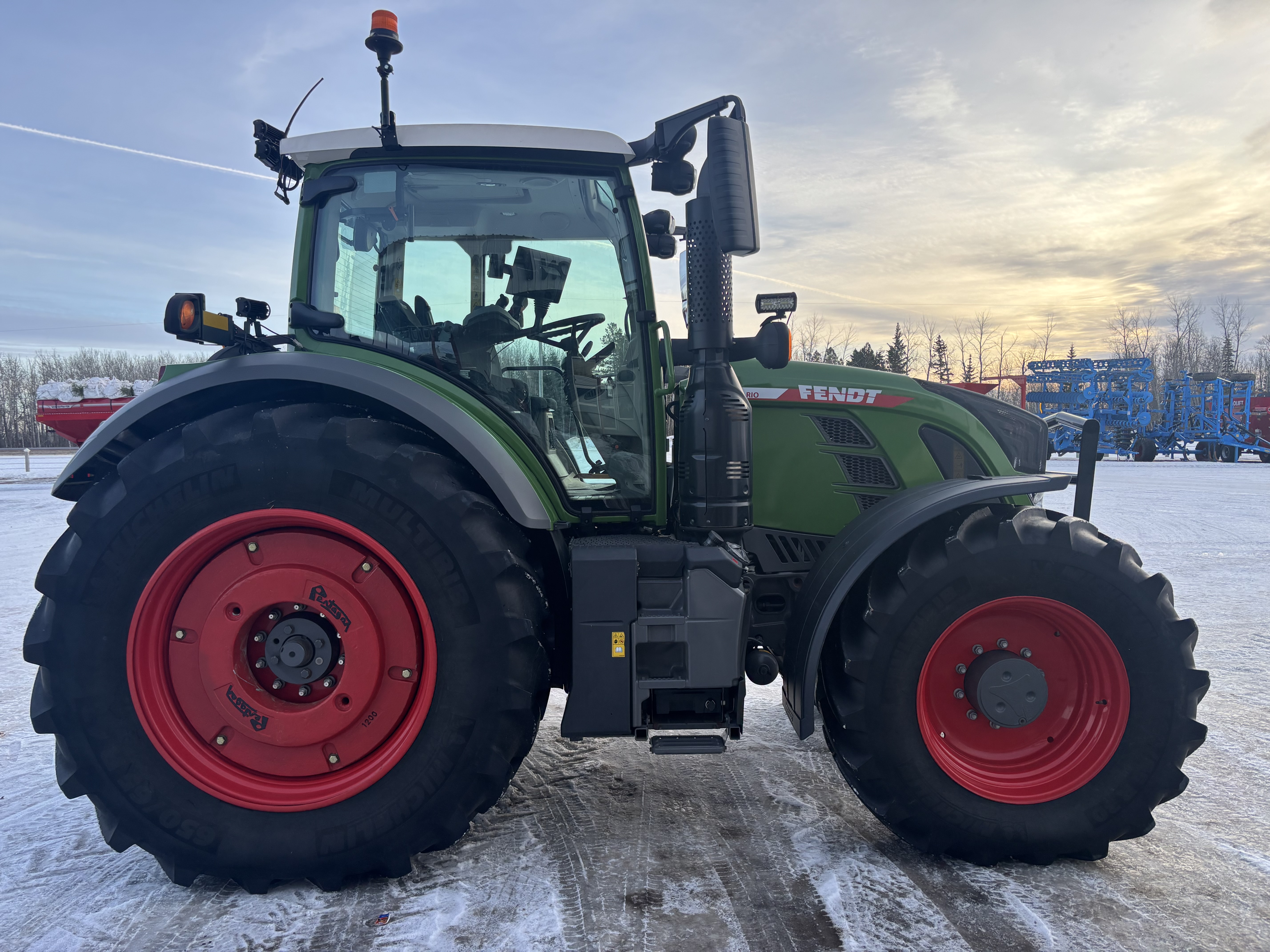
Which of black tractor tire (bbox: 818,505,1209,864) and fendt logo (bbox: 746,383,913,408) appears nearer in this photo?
black tractor tire (bbox: 818,505,1209,864)

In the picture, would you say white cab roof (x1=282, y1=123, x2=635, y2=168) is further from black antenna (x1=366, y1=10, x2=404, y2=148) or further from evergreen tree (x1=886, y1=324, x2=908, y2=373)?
evergreen tree (x1=886, y1=324, x2=908, y2=373)

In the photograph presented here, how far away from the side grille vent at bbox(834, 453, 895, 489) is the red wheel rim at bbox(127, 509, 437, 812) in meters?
1.75

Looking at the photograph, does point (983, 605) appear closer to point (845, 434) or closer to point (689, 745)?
point (845, 434)

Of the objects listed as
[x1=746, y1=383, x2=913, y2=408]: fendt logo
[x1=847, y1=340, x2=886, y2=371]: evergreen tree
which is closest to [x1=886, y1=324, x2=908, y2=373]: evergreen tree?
[x1=847, y1=340, x2=886, y2=371]: evergreen tree

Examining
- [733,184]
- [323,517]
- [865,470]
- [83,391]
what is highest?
[733,184]

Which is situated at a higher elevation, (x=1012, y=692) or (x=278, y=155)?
(x=278, y=155)

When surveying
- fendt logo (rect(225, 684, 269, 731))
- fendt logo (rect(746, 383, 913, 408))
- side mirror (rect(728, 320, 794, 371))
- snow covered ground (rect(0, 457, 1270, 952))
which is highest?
side mirror (rect(728, 320, 794, 371))

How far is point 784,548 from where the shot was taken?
9.90 feet

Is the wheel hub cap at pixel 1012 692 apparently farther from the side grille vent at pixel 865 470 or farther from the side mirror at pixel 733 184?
the side mirror at pixel 733 184

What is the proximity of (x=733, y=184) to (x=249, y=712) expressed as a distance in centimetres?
223

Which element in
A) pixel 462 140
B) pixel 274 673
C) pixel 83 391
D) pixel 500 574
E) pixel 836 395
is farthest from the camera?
pixel 83 391

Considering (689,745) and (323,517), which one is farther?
(689,745)

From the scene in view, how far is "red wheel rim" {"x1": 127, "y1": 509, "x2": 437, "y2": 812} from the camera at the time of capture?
2.28m

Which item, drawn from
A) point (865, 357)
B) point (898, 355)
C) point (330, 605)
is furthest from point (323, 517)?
point (898, 355)
